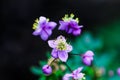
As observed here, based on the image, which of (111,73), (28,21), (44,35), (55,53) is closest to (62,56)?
(55,53)

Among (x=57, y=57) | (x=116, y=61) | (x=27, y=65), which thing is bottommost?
(x=57, y=57)

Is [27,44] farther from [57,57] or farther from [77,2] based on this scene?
[57,57]

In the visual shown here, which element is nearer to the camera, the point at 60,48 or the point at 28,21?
the point at 60,48

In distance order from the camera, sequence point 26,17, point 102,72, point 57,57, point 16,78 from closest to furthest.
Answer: point 57,57 → point 102,72 → point 16,78 → point 26,17

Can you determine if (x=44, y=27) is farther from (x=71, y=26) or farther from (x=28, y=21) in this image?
(x=28, y=21)

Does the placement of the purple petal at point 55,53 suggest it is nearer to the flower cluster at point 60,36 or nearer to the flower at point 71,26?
the flower cluster at point 60,36

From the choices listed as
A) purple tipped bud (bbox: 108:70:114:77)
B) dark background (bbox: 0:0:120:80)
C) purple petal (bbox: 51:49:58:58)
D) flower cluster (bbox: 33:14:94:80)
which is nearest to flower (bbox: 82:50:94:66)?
flower cluster (bbox: 33:14:94:80)

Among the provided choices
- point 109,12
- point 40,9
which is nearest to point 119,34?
point 109,12
